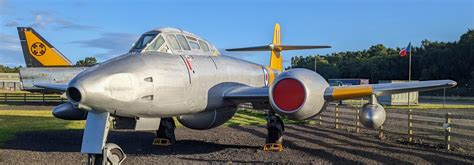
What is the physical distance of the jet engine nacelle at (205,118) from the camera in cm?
1019

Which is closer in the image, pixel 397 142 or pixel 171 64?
Result: pixel 171 64

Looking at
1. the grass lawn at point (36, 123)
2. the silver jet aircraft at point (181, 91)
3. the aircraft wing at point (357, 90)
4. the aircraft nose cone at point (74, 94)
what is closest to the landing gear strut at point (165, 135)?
the silver jet aircraft at point (181, 91)

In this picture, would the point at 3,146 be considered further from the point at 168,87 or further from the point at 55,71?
the point at 55,71

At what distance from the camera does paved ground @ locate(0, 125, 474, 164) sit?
1056 cm

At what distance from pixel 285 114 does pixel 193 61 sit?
7.05ft

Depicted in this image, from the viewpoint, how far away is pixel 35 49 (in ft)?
135

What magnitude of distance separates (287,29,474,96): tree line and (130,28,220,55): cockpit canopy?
72613 millimetres

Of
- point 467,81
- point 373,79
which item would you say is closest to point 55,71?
point 467,81

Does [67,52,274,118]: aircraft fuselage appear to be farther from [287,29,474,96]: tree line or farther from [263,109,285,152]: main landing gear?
[287,29,474,96]: tree line

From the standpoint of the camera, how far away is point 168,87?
8.38 meters

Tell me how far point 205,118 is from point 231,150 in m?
2.05

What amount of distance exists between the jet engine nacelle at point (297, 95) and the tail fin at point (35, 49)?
3531cm

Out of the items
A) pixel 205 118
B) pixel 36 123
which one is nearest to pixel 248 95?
pixel 205 118

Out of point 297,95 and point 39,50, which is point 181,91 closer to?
point 297,95
